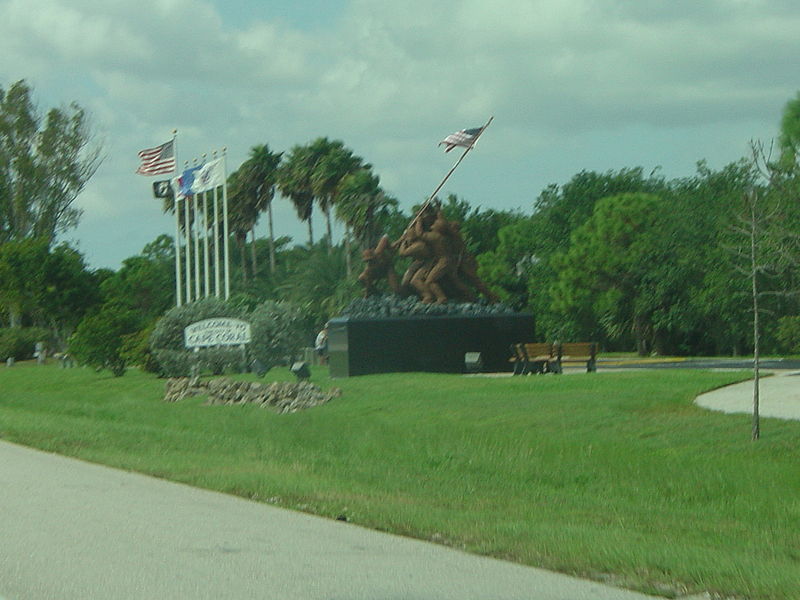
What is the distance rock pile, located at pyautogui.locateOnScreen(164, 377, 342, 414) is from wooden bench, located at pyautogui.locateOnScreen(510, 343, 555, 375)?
16.7 ft

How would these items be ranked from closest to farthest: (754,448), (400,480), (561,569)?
(561,569), (400,480), (754,448)

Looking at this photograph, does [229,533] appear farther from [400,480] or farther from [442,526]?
[400,480]

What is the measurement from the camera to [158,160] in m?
46.5

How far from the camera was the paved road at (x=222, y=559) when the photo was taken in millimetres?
7453

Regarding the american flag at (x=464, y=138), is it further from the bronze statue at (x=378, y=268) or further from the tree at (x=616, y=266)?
the tree at (x=616, y=266)

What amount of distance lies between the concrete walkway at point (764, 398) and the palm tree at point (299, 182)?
1961 inches

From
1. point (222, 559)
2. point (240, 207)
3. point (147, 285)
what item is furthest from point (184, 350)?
point (147, 285)

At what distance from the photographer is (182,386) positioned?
3447 cm

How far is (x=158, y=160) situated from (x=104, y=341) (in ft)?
26.2

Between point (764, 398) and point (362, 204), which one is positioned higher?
point (362, 204)

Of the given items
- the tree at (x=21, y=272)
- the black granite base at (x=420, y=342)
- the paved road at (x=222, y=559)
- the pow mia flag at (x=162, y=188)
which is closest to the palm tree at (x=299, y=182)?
the tree at (x=21, y=272)

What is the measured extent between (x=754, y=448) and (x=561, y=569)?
371 inches

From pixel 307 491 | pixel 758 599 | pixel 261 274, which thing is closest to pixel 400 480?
pixel 307 491

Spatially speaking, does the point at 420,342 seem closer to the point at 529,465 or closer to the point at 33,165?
the point at 529,465
